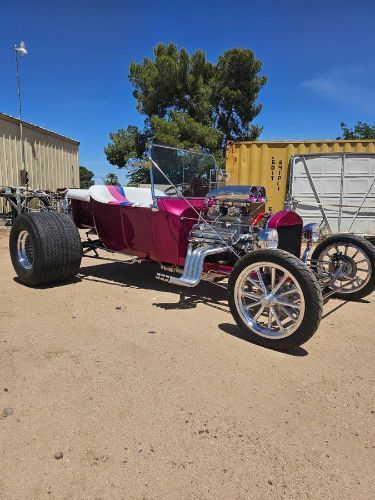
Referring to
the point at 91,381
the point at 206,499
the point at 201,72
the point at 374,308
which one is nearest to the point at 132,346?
the point at 91,381

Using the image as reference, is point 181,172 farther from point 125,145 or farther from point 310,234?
point 125,145

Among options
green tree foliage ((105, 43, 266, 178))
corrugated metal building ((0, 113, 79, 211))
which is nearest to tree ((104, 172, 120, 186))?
corrugated metal building ((0, 113, 79, 211))

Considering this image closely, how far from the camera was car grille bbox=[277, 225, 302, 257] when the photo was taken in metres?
4.45

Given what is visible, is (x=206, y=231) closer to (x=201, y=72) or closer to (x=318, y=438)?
(x=318, y=438)

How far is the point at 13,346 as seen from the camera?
3439 millimetres

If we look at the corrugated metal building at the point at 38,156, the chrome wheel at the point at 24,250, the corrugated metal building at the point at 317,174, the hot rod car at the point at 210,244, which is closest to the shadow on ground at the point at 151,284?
the hot rod car at the point at 210,244

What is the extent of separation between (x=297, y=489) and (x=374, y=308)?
334 centimetres

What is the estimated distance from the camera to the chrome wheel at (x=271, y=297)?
11.3 feet

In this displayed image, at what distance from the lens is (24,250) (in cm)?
566

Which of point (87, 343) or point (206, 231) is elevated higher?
point (206, 231)

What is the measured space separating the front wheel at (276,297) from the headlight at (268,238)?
0.31m

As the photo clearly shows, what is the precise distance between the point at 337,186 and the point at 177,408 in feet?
27.9

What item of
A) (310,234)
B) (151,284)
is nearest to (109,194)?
(151,284)

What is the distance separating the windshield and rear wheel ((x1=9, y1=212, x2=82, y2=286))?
1.32 m
